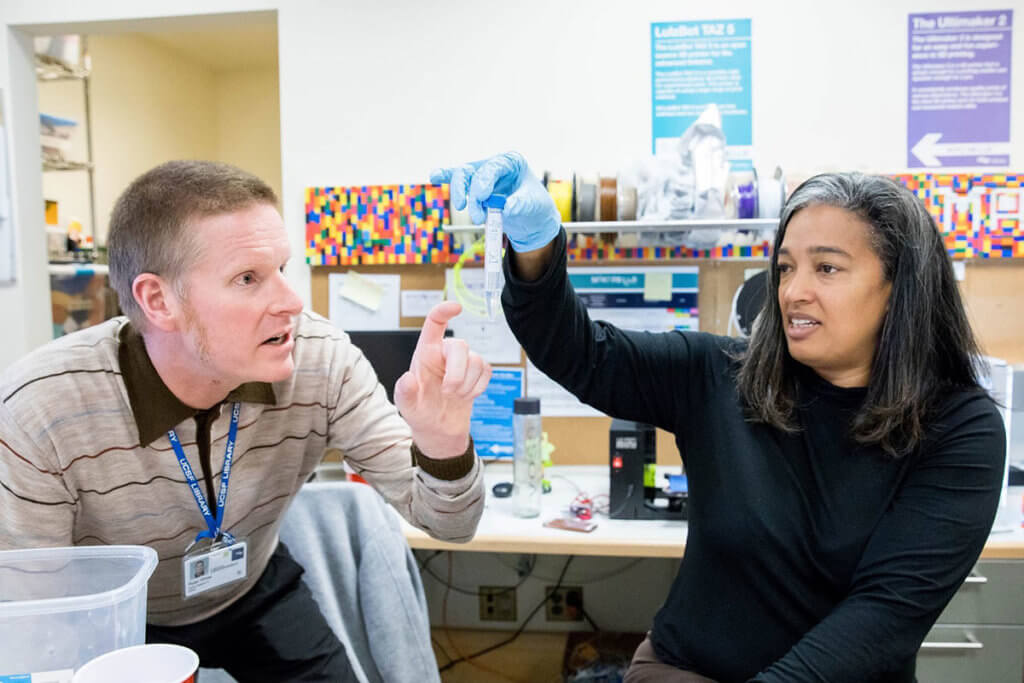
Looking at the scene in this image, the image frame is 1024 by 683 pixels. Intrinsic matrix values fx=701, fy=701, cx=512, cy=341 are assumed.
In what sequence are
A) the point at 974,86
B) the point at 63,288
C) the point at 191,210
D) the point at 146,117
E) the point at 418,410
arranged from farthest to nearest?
the point at 146,117 → the point at 63,288 → the point at 974,86 → the point at 191,210 → the point at 418,410

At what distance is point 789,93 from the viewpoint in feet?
7.23

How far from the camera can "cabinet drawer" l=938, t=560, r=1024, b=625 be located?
1.71 metres

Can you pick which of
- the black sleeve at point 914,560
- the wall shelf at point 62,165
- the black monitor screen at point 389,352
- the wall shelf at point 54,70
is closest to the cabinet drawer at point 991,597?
the black sleeve at point 914,560

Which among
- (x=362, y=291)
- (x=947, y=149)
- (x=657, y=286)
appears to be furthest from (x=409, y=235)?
(x=947, y=149)

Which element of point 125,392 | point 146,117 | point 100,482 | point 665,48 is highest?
point 146,117

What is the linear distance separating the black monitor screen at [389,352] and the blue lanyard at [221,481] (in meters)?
0.95

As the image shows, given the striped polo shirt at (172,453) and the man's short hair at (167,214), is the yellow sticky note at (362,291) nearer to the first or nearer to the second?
the striped polo shirt at (172,453)

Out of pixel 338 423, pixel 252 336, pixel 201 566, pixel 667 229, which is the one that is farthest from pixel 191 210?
pixel 667 229

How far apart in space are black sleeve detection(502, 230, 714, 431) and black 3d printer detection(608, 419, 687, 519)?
0.62m

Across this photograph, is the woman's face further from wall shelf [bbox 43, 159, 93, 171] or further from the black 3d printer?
wall shelf [bbox 43, 159, 93, 171]

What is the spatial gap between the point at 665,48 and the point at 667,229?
0.65 meters

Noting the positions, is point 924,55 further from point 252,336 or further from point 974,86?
point 252,336

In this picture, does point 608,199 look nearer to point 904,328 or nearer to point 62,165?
point 904,328

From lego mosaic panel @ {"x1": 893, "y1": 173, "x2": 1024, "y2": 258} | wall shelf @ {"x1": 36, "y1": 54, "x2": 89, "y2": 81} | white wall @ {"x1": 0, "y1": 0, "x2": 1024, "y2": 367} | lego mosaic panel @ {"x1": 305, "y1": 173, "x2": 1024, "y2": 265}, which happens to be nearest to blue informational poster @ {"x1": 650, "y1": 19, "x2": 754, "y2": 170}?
white wall @ {"x1": 0, "y1": 0, "x2": 1024, "y2": 367}
